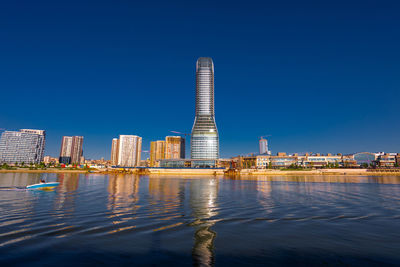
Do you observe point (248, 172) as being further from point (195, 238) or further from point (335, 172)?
point (195, 238)

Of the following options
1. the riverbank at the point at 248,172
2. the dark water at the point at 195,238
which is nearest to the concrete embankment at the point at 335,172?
the riverbank at the point at 248,172

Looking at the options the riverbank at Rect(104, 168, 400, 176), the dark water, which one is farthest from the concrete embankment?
the dark water

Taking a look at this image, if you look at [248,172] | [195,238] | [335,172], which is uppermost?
[335,172]

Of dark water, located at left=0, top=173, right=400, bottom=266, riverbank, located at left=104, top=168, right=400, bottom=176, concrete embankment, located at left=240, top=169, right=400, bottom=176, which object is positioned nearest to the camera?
dark water, located at left=0, top=173, right=400, bottom=266

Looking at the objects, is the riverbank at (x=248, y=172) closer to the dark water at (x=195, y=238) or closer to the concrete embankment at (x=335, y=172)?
the concrete embankment at (x=335, y=172)

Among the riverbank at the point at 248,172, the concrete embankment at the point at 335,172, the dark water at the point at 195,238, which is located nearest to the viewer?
the dark water at the point at 195,238

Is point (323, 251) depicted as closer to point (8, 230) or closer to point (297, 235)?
point (297, 235)

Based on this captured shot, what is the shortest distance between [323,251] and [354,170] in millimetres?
225644

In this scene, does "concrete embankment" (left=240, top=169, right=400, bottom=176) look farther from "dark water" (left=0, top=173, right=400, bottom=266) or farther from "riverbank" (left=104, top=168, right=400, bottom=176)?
"dark water" (left=0, top=173, right=400, bottom=266)

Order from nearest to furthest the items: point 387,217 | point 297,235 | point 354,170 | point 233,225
→ point 297,235 < point 233,225 < point 387,217 < point 354,170

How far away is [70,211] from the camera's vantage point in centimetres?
2339

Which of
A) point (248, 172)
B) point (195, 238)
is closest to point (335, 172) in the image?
point (248, 172)

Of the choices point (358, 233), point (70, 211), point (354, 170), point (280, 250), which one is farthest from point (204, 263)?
point (354, 170)

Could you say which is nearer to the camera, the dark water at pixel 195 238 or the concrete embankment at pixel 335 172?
the dark water at pixel 195 238
